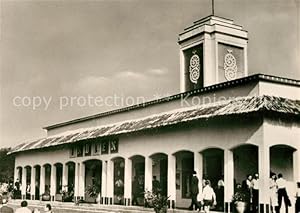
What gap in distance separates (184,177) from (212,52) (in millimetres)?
7490

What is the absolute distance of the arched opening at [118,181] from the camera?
24394 mm

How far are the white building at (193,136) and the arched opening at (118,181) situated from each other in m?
0.06

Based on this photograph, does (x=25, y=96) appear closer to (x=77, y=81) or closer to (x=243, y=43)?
(x=77, y=81)

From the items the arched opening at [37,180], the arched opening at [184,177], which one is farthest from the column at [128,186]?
the arched opening at [37,180]

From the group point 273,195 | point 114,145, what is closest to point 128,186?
point 114,145

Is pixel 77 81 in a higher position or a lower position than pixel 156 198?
higher

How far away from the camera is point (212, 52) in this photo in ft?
86.3

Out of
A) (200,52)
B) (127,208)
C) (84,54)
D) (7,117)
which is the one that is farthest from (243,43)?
(7,117)

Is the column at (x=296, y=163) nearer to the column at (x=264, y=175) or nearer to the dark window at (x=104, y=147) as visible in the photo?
the column at (x=264, y=175)

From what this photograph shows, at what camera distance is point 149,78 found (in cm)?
2817

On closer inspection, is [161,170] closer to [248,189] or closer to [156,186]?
[156,186]

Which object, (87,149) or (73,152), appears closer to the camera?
(87,149)

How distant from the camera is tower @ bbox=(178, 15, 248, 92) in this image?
86.1ft

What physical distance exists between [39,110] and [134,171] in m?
7.31
